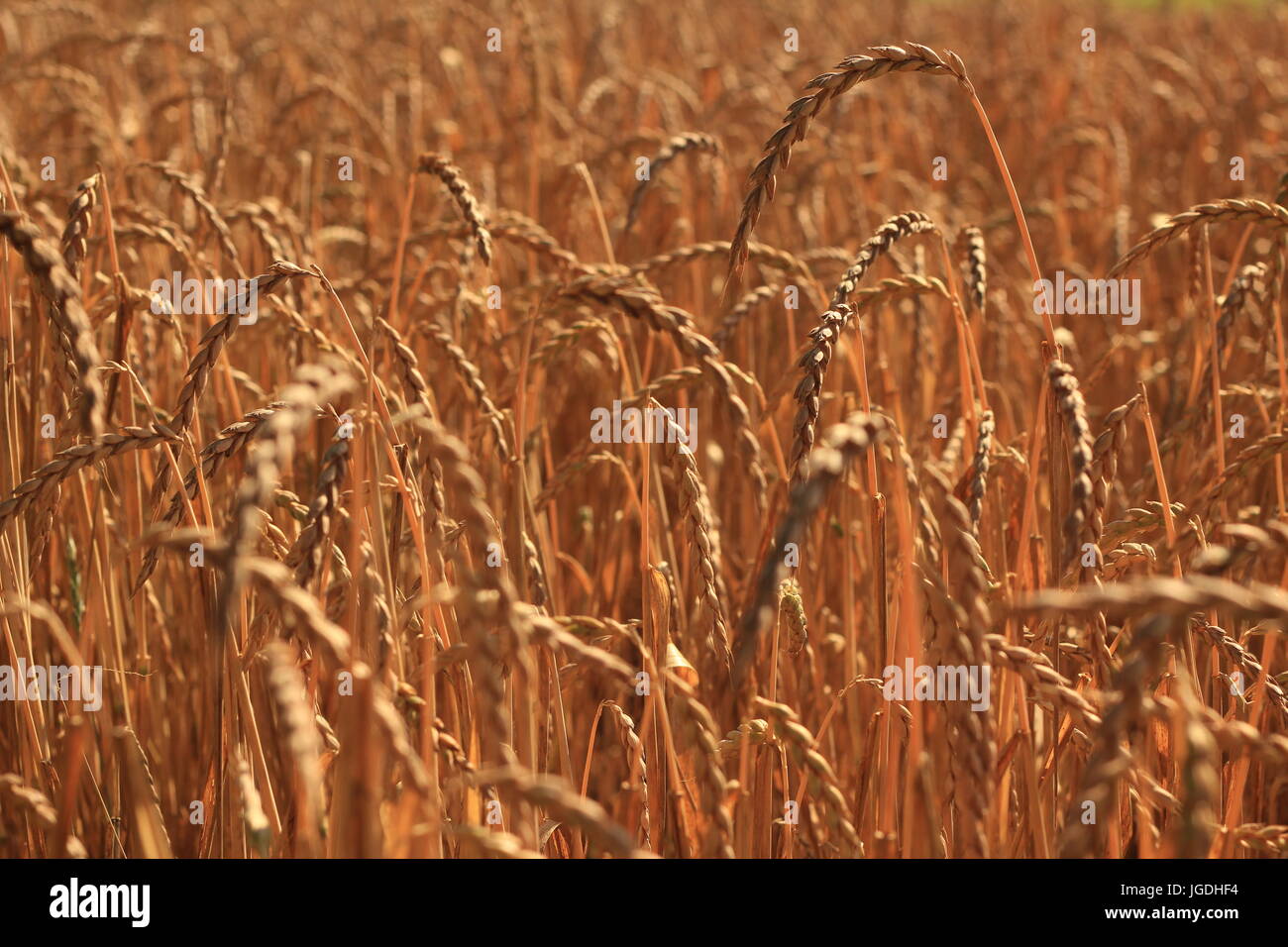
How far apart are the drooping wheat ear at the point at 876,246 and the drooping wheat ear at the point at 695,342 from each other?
0.47ft

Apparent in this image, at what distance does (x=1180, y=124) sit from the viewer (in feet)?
13.0

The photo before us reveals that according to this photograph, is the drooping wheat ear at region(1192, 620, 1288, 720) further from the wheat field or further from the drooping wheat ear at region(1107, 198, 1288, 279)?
the drooping wheat ear at region(1107, 198, 1288, 279)

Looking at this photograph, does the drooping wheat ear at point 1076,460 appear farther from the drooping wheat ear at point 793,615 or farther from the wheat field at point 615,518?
the drooping wheat ear at point 793,615

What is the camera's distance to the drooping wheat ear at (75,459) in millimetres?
875

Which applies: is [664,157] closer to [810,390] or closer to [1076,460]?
[810,390]

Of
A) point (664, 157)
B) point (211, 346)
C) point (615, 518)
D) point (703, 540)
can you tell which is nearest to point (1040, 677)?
point (703, 540)

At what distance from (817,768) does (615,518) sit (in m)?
0.92

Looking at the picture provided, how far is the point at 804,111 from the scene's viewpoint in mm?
1041

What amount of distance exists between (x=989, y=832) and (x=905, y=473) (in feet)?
1.29

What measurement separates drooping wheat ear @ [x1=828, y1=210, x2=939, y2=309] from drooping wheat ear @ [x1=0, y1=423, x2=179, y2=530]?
0.59 meters

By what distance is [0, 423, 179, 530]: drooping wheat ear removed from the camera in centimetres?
88

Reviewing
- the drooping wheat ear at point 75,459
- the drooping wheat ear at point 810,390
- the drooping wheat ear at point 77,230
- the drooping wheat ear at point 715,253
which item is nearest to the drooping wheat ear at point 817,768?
the drooping wheat ear at point 810,390
